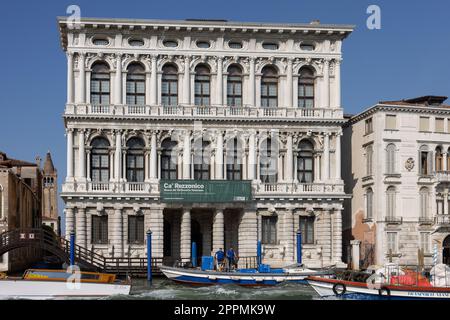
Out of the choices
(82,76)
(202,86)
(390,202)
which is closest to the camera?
(82,76)

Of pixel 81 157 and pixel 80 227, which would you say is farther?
pixel 81 157

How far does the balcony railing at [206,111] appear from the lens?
42.5 metres

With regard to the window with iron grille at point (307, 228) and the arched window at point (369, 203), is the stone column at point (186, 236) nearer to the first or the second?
the window with iron grille at point (307, 228)

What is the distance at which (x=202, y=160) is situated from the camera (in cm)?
4356

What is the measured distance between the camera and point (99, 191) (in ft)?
138

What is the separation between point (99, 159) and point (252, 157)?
8.29 m

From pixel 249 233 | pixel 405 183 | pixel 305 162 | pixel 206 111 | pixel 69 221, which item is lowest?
pixel 249 233

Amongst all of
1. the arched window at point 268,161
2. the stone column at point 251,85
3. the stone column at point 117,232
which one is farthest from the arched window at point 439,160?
the stone column at point 117,232

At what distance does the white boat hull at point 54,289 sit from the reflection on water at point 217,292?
801 mm

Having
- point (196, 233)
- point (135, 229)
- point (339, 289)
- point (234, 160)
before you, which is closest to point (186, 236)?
point (196, 233)

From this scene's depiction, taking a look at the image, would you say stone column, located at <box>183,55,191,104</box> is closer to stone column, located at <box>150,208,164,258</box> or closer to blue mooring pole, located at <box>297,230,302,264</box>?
stone column, located at <box>150,208,164,258</box>

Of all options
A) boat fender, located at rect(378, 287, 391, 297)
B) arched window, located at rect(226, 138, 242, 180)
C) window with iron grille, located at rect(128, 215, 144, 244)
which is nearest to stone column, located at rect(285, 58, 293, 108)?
arched window, located at rect(226, 138, 242, 180)

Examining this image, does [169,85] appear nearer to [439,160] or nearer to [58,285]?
[439,160]

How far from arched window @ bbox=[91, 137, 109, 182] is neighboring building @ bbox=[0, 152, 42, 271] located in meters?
4.80
